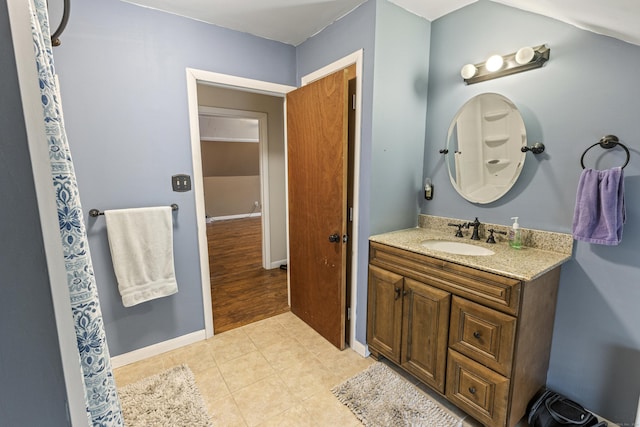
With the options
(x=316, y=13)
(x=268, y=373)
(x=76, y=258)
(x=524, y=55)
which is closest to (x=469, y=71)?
(x=524, y=55)

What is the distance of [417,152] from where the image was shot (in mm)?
2111

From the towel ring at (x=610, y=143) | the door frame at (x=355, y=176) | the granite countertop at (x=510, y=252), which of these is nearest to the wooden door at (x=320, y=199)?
the door frame at (x=355, y=176)

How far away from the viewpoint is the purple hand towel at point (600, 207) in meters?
1.28

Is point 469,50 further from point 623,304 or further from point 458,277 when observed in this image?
point 623,304

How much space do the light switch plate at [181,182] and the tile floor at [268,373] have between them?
3.95 feet

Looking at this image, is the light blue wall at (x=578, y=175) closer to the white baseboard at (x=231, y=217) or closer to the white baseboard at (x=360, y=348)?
the white baseboard at (x=360, y=348)

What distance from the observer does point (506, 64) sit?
1650 millimetres

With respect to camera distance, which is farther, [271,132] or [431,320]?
[271,132]

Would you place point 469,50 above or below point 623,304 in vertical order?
above

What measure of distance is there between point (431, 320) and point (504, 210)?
834 millimetres

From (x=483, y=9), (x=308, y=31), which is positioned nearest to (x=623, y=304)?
(x=483, y=9)

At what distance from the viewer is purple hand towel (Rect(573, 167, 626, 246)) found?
1277mm

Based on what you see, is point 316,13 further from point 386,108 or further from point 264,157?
point 264,157

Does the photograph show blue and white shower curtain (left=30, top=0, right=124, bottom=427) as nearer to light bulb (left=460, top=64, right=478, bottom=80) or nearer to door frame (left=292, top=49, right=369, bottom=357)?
door frame (left=292, top=49, right=369, bottom=357)
